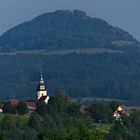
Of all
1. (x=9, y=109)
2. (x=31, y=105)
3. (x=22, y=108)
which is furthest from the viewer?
(x=31, y=105)

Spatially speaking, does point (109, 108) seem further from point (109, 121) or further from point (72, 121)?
point (72, 121)

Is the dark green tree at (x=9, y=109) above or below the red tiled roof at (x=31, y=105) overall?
above

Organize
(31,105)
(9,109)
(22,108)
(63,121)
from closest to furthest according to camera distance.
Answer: (63,121)
(9,109)
(22,108)
(31,105)

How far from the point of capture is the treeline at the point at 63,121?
75.6 m

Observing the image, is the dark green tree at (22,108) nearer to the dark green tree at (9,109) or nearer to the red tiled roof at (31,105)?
the dark green tree at (9,109)

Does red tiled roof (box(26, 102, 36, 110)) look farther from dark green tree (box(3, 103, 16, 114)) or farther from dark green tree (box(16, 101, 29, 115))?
dark green tree (box(3, 103, 16, 114))

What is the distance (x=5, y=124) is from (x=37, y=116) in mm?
5893

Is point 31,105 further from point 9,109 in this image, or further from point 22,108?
point 9,109

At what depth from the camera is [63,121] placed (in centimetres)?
8838

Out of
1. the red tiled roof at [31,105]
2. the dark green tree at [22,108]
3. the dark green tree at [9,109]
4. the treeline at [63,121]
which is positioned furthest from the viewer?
the red tiled roof at [31,105]

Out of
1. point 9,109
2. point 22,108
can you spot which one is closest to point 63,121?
point 22,108

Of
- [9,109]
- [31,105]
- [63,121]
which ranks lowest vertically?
[63,121]

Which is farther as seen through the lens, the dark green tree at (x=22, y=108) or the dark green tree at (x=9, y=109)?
the dark green tree at (x=22, y=108)

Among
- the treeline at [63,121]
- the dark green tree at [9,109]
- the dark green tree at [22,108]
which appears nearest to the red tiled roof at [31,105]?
the treeline at [63,121]
